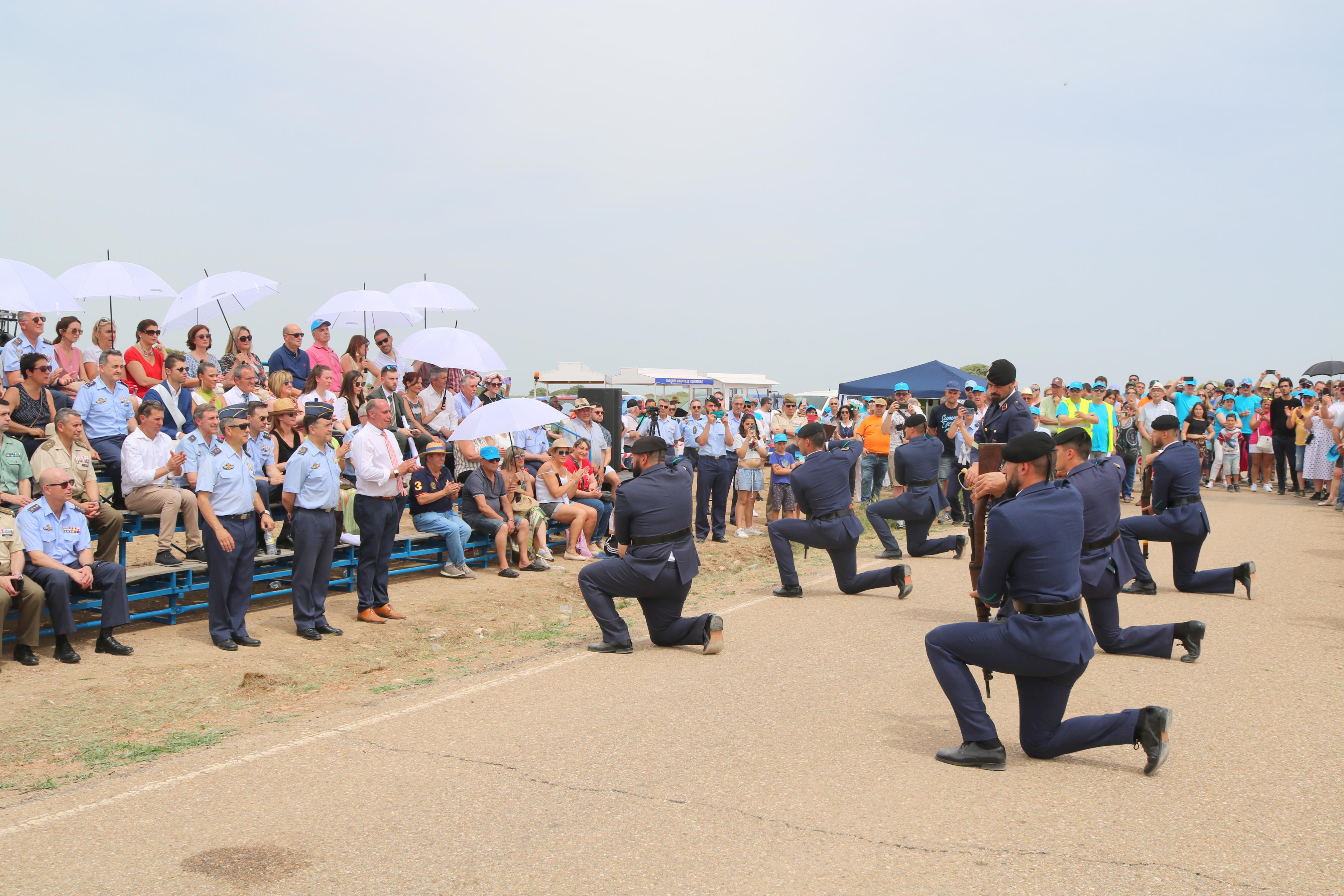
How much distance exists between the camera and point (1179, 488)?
31.4 ft

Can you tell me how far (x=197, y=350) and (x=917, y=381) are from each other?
17.0m

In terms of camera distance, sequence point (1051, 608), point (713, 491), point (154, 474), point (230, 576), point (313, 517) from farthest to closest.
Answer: point (713, 491) → point (154, 474) → point (313, 517) → point (230, 576) → point (1051, 608)

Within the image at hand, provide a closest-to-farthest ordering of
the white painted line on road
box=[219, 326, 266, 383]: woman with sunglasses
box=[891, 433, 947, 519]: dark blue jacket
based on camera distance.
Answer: the white painted line on road → box=[219, 326, 266, 383]: woman with sunglasses → box=[891, 433, 947, 519]: dark blue jacket

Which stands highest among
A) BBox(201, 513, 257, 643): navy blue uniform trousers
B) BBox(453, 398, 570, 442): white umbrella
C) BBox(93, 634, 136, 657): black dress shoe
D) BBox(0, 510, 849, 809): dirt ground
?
BBox(453, 398, 570, 442): white umbrella

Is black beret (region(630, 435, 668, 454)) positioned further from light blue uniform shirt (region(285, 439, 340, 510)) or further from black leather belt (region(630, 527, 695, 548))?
light blue uniform shirt (region(285, 439, 340, 510))

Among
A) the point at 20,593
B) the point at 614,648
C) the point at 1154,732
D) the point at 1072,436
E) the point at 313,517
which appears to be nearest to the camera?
the point at 1154,732

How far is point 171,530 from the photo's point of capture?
29.3ft

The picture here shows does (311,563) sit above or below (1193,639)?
above

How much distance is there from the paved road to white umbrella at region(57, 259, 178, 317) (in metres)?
6.90

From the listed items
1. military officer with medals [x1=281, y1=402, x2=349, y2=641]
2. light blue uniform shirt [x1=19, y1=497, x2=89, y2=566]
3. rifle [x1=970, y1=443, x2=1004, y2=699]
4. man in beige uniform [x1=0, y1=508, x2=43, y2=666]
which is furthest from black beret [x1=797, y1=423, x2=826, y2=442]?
man in beige uniform [x1=0, y1=508, x2=43, y2=666]

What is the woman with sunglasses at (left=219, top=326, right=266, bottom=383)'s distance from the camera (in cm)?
1110

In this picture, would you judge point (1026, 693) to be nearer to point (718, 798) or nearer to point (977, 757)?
point (977, 757)

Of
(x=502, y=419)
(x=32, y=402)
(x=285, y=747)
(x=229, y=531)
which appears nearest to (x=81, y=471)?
(x=32, y=402)

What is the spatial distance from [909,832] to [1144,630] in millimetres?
4145
